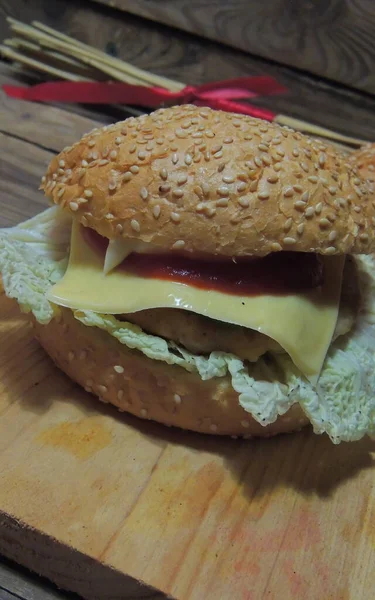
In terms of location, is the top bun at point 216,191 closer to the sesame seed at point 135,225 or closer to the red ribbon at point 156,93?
the sesame seed at point 135,225

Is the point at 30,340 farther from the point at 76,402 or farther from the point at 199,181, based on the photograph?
the point at 199,181

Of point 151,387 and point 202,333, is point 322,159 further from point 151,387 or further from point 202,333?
point 151,387

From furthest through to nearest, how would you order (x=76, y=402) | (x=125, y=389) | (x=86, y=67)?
1. (x=86, y=67)
2. (x=76, y=402)
3. (x=125, y=389)

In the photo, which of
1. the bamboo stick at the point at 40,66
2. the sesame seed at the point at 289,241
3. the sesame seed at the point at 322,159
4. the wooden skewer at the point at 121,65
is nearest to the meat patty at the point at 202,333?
the sesame seed at the point at 289,241

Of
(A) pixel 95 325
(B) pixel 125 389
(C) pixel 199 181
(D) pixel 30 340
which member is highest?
(C) pixel 199 181

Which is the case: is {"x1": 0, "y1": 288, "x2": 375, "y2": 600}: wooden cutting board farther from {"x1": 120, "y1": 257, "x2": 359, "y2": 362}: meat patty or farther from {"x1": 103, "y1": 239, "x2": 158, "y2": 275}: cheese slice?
{"x1": 103, "y1": 239, "x2": 158, "y2": 275}: cheese slice

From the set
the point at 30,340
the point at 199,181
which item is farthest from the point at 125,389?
the point at 199,181

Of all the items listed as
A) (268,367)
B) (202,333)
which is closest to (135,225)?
(202,333)
